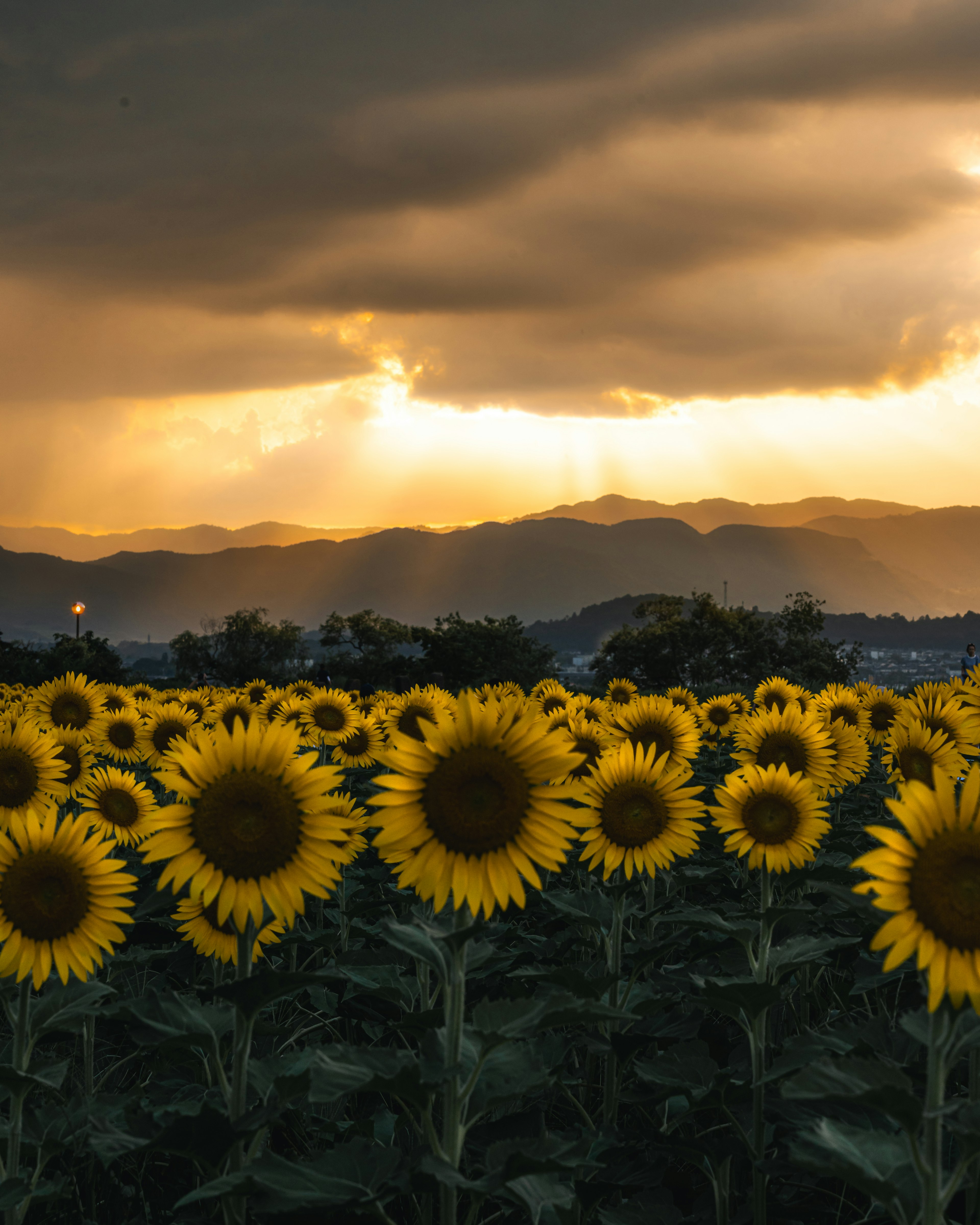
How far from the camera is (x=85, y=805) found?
33.3 ft

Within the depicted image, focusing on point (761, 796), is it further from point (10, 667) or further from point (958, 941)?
point (10, 667)

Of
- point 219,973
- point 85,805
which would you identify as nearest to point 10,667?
point 85,805

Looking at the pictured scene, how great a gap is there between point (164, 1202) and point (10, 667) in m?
56.6

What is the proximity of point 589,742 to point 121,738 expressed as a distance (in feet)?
24.1

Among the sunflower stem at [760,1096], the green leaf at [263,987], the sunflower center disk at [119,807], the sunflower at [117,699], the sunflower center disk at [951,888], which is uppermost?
the sunflower center disk at [951,888]

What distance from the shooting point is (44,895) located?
17.1 feet

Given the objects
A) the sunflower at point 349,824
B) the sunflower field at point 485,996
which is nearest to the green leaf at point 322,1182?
the sunflower field at point 485,996

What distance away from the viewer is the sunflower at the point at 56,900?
5.07 m

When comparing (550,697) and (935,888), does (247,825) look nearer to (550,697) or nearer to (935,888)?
(935,888)

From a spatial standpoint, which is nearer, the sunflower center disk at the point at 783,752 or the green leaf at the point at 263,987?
the green leaf at the point at 263,987

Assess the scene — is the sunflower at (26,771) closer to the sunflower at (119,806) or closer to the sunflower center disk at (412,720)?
the sunflower at (119,806)

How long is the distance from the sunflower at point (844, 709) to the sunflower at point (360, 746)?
19.9ft

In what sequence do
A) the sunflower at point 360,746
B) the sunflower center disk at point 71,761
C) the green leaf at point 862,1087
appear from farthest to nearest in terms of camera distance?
the sunflower at point 360,746 → the sunflower center disk at point 71,761 → the green leaf at point 862,1087

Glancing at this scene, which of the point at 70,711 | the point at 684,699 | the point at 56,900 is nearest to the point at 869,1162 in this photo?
the point at 56,900
